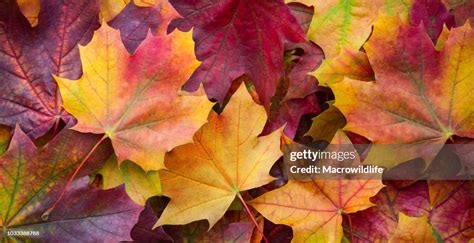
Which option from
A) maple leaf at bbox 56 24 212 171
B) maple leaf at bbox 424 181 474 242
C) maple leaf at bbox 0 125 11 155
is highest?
maple leaf at bbox 56 24 212 171

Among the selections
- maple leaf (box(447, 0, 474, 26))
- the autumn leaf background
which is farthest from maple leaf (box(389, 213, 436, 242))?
maple leaf (box(447, 0, 474, 26))

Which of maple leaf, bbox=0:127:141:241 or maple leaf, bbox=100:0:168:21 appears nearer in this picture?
maple leaf, bbox=0:127:141:241

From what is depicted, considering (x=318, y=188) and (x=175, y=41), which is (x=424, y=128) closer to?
(x=318, y=188)

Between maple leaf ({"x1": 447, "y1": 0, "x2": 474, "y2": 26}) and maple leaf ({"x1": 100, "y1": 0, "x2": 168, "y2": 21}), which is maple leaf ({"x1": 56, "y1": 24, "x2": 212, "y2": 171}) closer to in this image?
maple leaf ({"x1": 100, "y1": 0, "x2": 168, "y2": 21})

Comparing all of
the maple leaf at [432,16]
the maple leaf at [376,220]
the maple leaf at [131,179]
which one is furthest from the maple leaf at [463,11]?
the maple leaf at [131,179]

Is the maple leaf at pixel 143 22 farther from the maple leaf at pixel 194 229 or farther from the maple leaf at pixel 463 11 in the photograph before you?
the maple leaf at pixel 463 11
